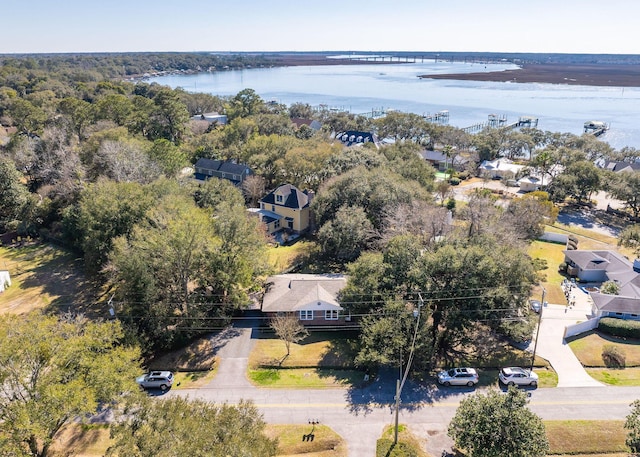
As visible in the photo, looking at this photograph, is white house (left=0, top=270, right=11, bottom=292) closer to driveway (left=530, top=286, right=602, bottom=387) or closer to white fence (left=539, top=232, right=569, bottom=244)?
driveway (left=530, top=286, right=602, bottom=387)

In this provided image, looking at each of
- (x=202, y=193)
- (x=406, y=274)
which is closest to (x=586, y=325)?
(x=406, y=274)

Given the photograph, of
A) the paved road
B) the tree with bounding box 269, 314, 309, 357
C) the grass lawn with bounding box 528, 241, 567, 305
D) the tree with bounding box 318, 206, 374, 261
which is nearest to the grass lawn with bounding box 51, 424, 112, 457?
the paved road

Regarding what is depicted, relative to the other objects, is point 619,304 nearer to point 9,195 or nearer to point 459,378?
point 459,378

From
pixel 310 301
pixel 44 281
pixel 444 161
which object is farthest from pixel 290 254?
pixel 444 161

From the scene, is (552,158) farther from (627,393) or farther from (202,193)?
(202,193)

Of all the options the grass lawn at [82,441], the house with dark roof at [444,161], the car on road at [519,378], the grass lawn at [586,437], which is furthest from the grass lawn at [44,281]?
the house with dark roof at [444,161]

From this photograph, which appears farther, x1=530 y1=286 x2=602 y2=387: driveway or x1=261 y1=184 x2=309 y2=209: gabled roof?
x1=261 y1=184 x2=309 y2=209: gabled roof

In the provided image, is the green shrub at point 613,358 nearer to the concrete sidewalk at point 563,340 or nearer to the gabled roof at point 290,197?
the concrete sidewalk at point 563,340
